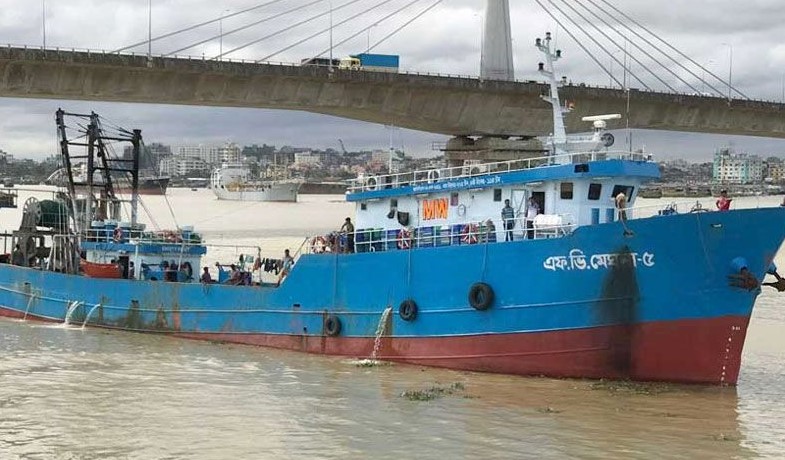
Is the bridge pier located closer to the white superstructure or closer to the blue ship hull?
the blue ship hull

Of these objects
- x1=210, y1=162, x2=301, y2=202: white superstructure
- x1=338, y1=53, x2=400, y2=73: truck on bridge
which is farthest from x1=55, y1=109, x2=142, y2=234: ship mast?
x1=210, y1=162, x2=301, y2=202: white superstructure

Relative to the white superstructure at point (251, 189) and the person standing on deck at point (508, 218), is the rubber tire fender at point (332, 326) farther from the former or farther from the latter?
the white superstructure at point (251, 189)

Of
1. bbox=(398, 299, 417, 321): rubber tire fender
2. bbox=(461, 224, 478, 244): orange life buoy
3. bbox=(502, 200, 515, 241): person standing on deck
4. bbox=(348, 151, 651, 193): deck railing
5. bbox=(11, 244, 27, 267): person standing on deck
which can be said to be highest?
bbox=(348, 151, 651, 193): deck railing

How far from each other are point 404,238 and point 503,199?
2233 millimetres

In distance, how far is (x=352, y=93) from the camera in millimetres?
48844

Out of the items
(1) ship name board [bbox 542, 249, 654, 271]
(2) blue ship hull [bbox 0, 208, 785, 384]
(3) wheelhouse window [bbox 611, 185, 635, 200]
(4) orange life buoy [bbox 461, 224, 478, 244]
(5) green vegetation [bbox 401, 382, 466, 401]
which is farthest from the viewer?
(4) orange life buoy [bbox 461, 224, 478, 244]

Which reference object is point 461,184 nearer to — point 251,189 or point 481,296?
point 481,296

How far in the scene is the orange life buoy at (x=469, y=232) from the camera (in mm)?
19375

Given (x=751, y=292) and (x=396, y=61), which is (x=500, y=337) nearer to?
(x=751, y=292)

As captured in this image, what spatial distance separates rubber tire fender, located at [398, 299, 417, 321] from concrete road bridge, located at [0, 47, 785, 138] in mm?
27264

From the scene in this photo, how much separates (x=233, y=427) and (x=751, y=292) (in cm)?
935

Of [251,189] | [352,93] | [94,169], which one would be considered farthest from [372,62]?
[251,189]

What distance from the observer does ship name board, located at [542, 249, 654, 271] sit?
17062 millimetres

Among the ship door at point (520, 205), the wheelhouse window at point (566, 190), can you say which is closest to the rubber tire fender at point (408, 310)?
the ship door at point (520, 205)
